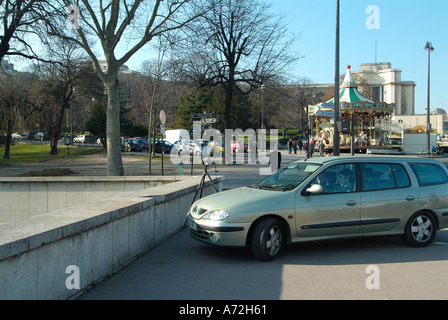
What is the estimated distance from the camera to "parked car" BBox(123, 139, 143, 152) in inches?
1909

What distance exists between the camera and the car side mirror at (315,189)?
647 centimetres

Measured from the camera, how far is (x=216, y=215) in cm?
630

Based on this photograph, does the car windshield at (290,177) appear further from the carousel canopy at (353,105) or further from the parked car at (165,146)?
the parked car at (165,146)

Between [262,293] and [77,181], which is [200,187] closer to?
[77,181]

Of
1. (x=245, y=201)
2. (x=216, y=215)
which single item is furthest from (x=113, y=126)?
(x=245, y=201)

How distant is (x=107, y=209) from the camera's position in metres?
5.94

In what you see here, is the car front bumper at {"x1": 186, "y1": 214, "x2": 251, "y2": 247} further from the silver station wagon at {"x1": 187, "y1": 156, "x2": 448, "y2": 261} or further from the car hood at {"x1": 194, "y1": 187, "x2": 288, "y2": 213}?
the car hood at {"x1": 194, "y1": 187, "x2": 288, "y2": 213}

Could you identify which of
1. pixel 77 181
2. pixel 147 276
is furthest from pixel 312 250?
pixel 77 181

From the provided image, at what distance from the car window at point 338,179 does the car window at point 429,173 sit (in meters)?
1.33

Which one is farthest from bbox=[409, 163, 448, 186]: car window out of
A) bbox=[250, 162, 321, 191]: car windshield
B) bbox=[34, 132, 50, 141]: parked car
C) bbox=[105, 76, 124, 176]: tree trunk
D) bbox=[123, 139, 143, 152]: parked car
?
bbox=[34, 132, 50, 141]: parked car

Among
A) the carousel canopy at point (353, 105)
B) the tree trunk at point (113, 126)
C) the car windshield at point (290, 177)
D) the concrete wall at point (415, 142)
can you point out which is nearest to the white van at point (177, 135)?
the carousel canopy at point (353, 105)

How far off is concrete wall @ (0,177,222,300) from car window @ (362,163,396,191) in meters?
3.63

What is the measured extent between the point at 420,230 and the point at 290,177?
7.99 ft
